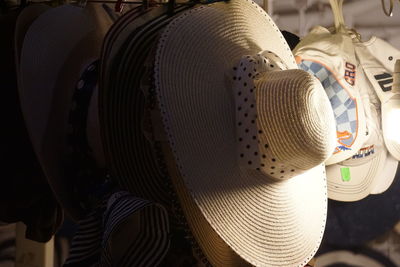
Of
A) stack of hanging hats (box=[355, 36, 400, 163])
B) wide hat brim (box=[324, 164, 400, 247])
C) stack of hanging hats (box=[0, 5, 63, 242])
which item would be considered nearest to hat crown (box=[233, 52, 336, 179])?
stack of hanging hats (box=[0, 5, 63, 242])

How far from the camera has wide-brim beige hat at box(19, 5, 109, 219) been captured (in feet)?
2.80

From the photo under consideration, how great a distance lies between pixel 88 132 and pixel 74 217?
0.55 feet

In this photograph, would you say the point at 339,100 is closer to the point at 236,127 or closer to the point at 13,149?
the point at 236,127

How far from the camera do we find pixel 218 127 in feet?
2.43

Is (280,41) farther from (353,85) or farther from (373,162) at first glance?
(373,162)

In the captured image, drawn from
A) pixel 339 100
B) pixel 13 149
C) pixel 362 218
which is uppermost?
pixel 13 149

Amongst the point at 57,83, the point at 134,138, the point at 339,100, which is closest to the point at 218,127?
the point at 134,138

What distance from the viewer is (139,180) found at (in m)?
0.78

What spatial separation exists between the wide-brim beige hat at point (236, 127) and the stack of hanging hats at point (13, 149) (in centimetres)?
36

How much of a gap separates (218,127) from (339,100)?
0.68 metres

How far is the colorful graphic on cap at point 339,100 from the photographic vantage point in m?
1.30

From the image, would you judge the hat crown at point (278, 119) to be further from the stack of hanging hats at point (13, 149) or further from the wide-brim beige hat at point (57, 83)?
the stack of hanging hats at point (13, 149)

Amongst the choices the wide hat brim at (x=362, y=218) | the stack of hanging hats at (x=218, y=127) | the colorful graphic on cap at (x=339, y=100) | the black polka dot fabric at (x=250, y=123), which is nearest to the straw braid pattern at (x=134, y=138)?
the stack of hanging hats at (x=218, y=127)

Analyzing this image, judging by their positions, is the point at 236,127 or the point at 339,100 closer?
the point at 236,127
